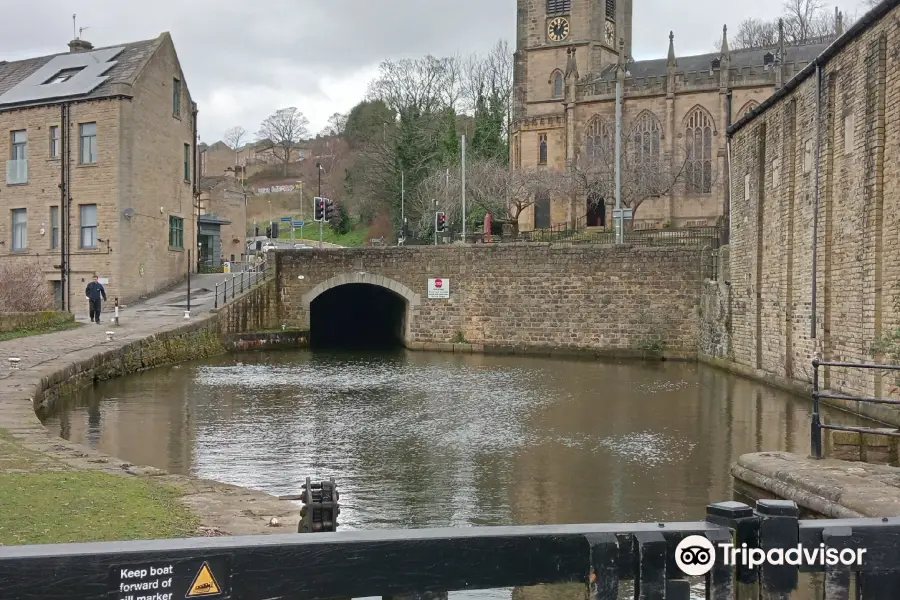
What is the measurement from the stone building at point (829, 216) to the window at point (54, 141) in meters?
23.9

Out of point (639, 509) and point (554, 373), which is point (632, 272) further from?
point (639, 509)

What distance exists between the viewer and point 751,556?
376 centimetres

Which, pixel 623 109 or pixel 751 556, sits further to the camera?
pixel 623 109

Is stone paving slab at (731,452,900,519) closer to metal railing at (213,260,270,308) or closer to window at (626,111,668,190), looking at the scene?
metal railing at (213,260,270,308)

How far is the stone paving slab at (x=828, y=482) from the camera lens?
8234mm

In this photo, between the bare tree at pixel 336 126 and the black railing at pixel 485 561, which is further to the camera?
the bare tree at pixel 336 126

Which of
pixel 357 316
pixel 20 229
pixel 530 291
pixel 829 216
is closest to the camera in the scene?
pixel 829 216

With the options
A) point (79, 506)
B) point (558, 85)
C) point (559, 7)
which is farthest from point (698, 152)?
point (79, 506)

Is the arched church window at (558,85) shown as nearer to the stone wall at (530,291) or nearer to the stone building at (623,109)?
the stone building at (623,109)

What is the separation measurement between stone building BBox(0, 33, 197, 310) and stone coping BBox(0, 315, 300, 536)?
635 centimetres

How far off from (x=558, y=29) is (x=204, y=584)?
6089 cm

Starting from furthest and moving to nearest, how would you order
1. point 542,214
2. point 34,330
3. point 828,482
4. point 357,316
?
point 542,214 → point 357,316 → point 34,330 → point 828,482

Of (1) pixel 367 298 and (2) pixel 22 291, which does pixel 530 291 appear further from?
(2) pixel 22 291

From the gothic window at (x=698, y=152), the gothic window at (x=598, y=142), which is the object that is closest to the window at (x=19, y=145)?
the gothic window at (x=598, y=142)
